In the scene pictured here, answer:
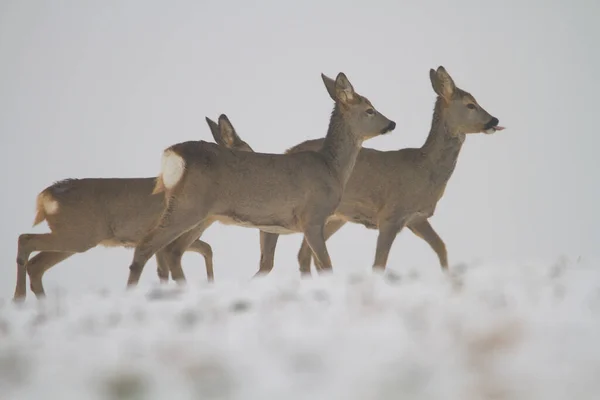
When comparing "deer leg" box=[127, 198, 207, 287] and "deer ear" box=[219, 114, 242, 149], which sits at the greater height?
"deer ear" box=[219, 114, 242, 149]

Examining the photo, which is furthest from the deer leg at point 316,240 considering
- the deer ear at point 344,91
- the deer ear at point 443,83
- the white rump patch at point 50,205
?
the white rump patch at point 50,205

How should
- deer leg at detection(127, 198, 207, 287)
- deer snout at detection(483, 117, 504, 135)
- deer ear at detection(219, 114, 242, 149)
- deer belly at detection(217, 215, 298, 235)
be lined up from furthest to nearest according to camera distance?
deer ear at detection(219, 114, 242, 149) < deer snout at detection(483, 117, 504, 135) < deer belly at detection(217, 215, 298, 235) < deer leg at detection(127, 198, 207, 287)

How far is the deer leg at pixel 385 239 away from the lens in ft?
39.8

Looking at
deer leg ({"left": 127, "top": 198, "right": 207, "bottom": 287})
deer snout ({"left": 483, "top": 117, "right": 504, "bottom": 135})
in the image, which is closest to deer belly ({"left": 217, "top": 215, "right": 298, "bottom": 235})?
deer leg ({"left": 127, "top": 198, "right": 207, "bottom": 287})

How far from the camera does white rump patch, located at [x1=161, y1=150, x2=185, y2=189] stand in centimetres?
980

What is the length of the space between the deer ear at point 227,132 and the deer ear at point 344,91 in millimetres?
2809

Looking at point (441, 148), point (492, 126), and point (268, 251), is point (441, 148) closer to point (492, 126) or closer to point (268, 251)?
point (492, 126)

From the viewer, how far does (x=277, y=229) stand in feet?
35.1

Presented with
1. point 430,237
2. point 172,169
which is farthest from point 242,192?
point 430,237

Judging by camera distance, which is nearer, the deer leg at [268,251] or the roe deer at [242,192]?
the roe deer at [242,192]

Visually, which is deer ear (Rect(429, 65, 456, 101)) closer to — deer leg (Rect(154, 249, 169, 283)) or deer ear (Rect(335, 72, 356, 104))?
deer ear (Rect(335, 72, 356, 104))

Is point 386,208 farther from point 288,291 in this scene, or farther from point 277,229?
point 288,291

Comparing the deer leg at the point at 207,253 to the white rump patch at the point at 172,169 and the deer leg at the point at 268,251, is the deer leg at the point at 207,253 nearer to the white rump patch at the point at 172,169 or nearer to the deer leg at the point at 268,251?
the deer leg at the point at 268,251

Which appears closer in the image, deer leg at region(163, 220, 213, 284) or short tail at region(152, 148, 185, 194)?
short tail at region(152, 148, 185, 194)
